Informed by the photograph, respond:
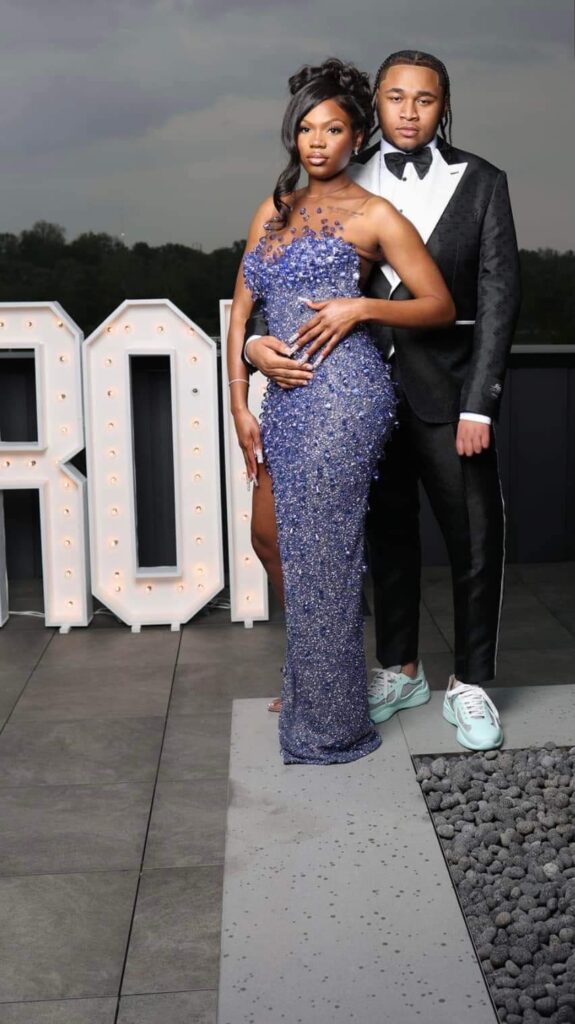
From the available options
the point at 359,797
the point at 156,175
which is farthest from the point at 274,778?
the point at 156,175

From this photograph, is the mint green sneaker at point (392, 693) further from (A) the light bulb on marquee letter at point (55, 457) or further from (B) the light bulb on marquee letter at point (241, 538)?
(A) the light bulb on marquee letter at point (55, 457)

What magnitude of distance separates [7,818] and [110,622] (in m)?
1.69

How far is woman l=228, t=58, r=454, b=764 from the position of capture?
7.89 feet

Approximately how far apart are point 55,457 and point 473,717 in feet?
6.62

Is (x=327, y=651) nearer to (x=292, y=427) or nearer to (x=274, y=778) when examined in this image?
(x=274, y=778)

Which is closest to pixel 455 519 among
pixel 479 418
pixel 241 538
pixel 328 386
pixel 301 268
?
pixel 479 418

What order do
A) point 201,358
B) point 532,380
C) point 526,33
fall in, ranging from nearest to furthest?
point 201,358 → point 532,380 → point 526,33

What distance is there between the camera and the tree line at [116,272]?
7922 mm

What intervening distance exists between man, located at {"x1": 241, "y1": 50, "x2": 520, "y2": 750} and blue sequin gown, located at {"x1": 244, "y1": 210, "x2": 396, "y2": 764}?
0.25ft

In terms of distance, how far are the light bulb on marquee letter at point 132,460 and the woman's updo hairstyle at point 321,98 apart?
5.32 feet

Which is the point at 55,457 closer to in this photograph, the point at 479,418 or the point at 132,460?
the point at 132,460

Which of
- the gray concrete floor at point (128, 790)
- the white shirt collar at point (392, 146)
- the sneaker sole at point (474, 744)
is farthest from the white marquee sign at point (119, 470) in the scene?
the sneaker sole at point (474, 744)

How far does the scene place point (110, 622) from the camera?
4.30 m

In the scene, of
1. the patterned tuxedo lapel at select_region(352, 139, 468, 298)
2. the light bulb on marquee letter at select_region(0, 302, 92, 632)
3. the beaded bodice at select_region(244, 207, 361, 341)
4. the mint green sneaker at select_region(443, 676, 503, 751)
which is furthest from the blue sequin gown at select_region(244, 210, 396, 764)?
the light bulb on marquee letter at select_region(0, 302, 92, 632)
